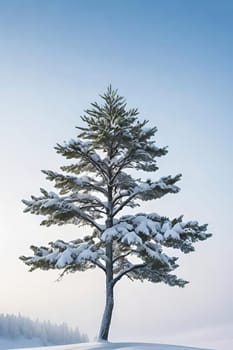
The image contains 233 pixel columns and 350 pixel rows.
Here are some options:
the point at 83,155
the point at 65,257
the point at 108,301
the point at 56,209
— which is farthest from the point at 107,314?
the point at 83,155

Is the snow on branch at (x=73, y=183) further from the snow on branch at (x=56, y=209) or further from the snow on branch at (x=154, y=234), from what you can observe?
the snow on branch at (x=154, y=234)

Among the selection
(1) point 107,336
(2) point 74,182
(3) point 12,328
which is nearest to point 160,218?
(2) point 74,182

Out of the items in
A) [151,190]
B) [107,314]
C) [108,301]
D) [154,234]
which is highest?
[151,190]

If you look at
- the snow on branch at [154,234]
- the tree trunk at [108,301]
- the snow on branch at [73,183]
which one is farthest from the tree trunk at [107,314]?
the snow on branch at [73,183]

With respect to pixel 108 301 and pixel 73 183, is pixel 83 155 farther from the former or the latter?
pixel 108 301

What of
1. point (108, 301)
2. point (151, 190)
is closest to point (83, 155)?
point (151, 190)

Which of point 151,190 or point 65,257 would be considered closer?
point 65,257

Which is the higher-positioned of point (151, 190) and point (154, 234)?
point (151, 190)

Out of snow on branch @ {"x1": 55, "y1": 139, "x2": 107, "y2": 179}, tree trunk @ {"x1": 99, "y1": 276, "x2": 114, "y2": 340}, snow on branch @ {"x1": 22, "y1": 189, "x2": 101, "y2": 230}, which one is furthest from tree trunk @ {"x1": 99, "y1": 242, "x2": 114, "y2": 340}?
snow on branch @ {"x1": 55, "y1": 139, "x2": 107, "y2": 179}

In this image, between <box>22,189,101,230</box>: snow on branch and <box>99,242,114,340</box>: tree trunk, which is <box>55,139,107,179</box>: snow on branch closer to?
<box>22,189,101,230</box>: snow on branch

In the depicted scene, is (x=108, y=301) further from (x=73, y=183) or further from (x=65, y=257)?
(x=73, y=183)

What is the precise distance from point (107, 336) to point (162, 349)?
5.16m

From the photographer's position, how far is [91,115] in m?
18.9

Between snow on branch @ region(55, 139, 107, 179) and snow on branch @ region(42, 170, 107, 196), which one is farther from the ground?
snow on branch @ region(55, 139, 107, 179)
